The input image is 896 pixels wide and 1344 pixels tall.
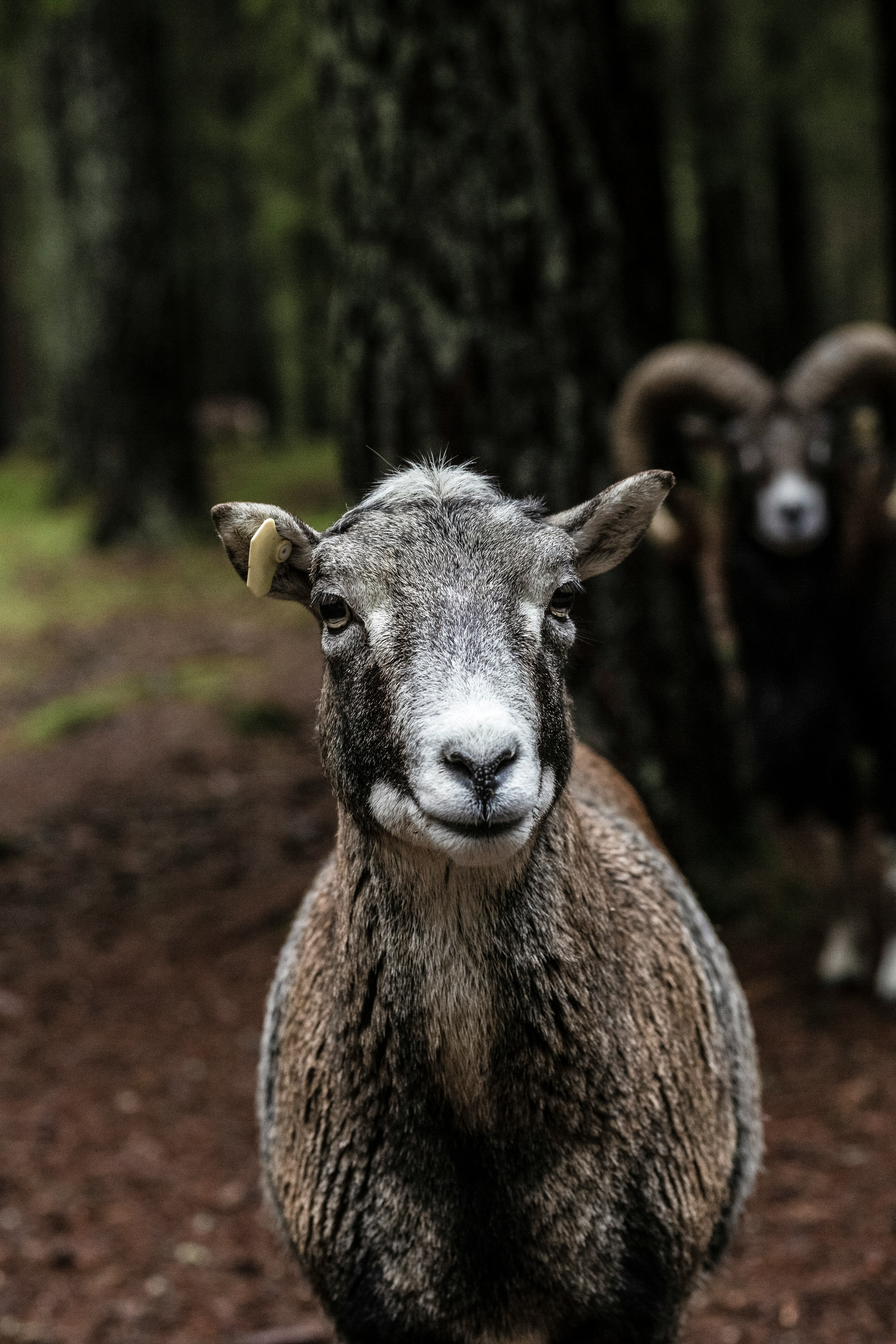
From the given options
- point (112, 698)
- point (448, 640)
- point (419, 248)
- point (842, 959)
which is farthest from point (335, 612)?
point (112, 698)

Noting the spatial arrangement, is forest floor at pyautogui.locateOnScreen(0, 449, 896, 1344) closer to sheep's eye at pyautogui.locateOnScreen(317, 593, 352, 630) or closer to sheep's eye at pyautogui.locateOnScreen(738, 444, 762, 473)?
sheep's eye at pyautogui.locateOnScreen(738, 444, 762, 473)

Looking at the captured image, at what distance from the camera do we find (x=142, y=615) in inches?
578

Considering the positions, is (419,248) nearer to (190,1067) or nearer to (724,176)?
(190,1067)

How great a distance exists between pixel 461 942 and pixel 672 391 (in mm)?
4266

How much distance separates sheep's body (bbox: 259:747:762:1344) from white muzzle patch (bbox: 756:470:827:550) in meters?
3.78

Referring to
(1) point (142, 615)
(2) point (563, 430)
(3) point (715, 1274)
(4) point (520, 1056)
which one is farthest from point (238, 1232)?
(1) point (142, 615)

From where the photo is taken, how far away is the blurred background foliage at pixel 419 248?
6.20 metres

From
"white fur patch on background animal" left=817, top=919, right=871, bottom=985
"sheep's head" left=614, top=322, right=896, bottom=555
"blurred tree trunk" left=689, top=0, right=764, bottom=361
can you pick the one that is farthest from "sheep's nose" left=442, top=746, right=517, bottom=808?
"blurred tree trunk" left=689, top=0, right=764, bottom=361

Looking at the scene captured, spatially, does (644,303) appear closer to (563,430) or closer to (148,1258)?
(563,430)

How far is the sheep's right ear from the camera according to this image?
113 inches

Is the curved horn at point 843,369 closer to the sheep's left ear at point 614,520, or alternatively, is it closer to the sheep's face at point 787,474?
the sheep's face at point 787,474

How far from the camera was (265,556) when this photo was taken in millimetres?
2869

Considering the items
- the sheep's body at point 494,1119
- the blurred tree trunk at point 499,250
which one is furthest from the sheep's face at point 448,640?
the blurred tree trunk at point 499,250

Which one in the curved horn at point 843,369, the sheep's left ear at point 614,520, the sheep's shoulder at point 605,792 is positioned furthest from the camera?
the curved horn at point 843,369
